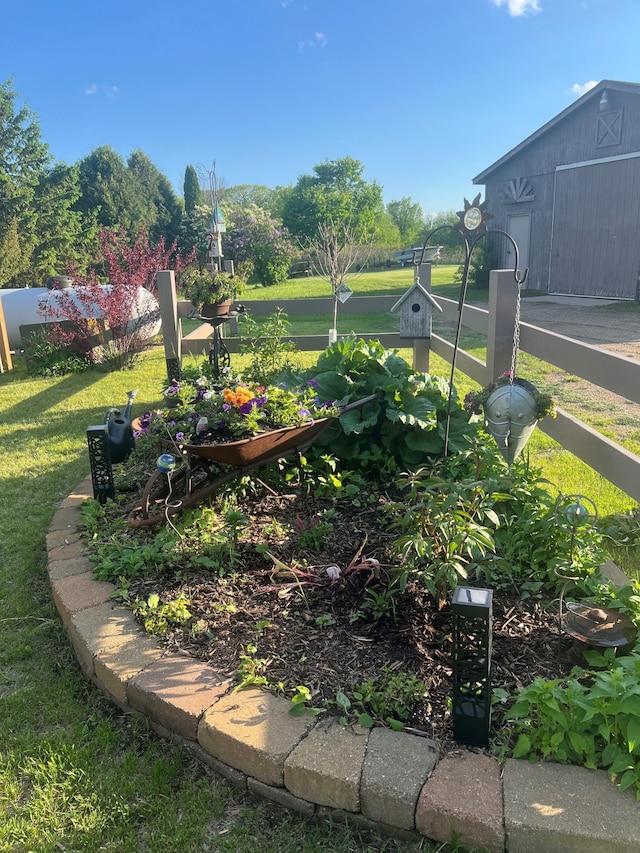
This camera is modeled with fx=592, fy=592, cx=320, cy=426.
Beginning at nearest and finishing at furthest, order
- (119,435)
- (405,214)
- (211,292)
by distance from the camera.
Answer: (119,435)
(211,292)
(405,214)

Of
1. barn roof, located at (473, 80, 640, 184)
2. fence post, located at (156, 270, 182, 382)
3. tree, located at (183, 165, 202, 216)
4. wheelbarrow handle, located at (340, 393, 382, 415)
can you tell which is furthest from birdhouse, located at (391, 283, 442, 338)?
tree, located at (183, 165, 202, 216)

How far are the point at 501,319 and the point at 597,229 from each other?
1205 cm

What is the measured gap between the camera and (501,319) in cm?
349

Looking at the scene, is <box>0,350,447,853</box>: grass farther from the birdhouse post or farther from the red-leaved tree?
the red-leaved tree

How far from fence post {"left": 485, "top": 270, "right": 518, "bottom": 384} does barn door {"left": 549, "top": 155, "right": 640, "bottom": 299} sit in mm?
11299

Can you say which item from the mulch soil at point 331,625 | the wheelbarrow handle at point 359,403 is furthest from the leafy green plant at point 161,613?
the wheelbarrow handle at point 359,403

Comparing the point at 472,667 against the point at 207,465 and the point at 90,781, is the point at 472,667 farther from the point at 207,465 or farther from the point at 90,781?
the point at 207,465

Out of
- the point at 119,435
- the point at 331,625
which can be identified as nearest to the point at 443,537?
the point at 331,625

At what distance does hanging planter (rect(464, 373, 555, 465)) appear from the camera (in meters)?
2.93

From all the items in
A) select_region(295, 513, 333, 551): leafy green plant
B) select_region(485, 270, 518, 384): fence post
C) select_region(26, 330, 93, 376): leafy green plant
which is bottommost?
select_region(295, 513, 333, 551): leafy green plant

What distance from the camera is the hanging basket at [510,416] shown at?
2.93 metres

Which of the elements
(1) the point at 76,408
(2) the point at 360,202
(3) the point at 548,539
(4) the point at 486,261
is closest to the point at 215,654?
(3) the point at 548,539

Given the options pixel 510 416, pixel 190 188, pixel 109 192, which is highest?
pixel 190 188

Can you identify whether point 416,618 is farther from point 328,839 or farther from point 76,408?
point 76,408
